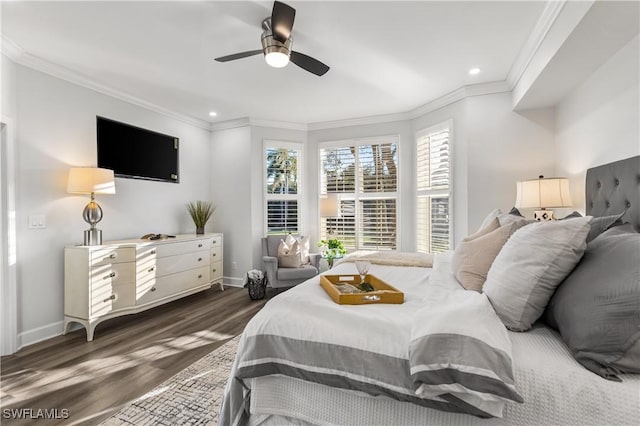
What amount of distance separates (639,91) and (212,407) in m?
3.25

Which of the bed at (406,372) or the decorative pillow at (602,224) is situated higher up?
the decorative pillow at (602,224)

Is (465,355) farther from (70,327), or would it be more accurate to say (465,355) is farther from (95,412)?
(70,327)

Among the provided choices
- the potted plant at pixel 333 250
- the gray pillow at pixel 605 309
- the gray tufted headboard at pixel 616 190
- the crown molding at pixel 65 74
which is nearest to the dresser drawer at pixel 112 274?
the crown molding at pixel 65 74

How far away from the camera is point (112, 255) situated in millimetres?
3018

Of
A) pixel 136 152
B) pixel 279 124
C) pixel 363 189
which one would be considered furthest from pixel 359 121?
pixel 136 152

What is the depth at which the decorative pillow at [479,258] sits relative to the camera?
1.50 meters

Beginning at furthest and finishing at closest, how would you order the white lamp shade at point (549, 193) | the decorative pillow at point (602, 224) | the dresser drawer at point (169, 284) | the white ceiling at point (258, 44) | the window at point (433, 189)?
the window at point (433, 189) < the dresser drawer at point (169, 284) < the white lamp shade at point (549, 193) < the white ceiling at point (258, 44) < the decorative pillow at point (602, 224)

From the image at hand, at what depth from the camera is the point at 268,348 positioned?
1213mm

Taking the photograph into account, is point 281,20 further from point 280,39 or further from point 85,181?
point 85,181

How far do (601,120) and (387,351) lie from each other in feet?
8.37

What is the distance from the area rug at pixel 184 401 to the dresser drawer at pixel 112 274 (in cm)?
138

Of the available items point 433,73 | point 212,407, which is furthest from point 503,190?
point 212,407

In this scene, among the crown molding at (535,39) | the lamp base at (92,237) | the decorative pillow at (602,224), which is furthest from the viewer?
the lamp base at (92,237)

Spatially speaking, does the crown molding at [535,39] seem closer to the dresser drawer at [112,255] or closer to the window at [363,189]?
the window at [363,189]
